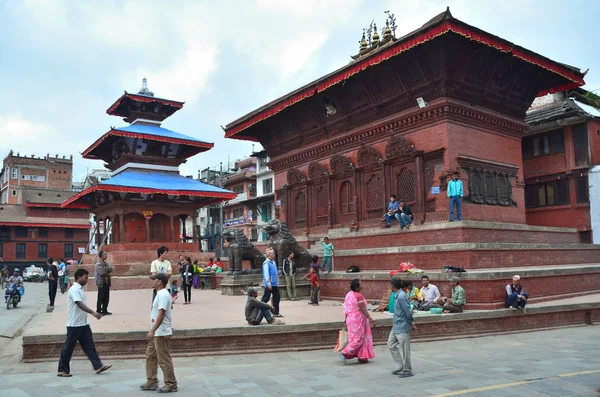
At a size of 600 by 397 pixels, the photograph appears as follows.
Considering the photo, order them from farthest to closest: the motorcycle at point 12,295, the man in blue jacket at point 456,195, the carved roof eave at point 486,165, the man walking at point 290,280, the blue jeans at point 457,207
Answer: the motorcycle at point 12,295 < the carved roof eave at point 486,165 < the blue jeans at point 457,207 < the man in blue jacket at point 456,195 < the man walking at point 290,280

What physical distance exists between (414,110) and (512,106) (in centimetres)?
445

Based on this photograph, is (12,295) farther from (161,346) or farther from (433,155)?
(433,155)

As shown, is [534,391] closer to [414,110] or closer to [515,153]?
[414,110]

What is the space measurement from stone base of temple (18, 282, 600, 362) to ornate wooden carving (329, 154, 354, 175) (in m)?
9.21

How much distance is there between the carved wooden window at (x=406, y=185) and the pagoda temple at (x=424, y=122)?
38 mm

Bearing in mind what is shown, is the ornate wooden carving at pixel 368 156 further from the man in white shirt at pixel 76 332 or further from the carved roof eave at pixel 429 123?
the man in white shirt at pixel 76 332

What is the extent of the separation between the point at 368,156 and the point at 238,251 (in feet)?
22.3

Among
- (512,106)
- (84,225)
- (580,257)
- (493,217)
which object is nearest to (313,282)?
(493,217)

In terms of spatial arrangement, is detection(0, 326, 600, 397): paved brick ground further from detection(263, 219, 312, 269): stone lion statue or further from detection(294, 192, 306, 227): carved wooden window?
detection(294, 192, 306, 227): carved wooden window

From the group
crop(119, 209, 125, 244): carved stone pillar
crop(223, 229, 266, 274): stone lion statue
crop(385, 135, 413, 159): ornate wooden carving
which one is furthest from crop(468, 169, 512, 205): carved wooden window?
crop(119, 209, 125, 244): carved stone pillar

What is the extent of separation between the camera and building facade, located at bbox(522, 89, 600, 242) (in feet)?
77.3

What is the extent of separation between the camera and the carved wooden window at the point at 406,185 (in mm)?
19609

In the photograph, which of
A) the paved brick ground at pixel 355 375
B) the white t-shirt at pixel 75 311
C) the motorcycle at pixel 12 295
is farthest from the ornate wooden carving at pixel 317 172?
the white t-shirt at pixel 75 311

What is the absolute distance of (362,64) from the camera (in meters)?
19.1
